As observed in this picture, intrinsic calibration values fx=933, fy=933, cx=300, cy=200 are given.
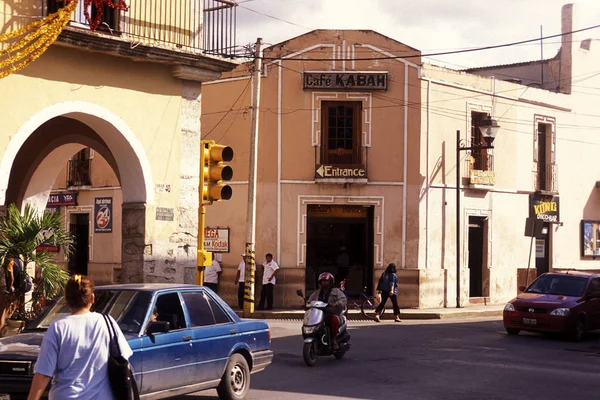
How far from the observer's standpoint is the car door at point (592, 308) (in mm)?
21156

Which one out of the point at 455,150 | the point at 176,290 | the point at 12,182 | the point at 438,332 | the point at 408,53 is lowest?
the point at 438,332

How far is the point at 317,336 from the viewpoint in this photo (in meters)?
15.4

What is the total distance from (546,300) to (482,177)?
38.5 ft

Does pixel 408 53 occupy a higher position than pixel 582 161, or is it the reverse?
pixel 408 53

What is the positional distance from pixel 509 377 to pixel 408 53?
1801cm

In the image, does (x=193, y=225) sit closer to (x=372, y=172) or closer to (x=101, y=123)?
(x=101, y=123)

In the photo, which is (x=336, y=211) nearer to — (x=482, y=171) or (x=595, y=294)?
(x=482, y=171)

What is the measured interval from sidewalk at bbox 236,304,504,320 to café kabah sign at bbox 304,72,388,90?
23.6 ft

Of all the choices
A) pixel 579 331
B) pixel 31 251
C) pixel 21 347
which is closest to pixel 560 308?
pixel 579 331

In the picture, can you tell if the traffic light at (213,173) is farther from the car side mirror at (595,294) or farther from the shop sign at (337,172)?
the shop sign at (337,172)

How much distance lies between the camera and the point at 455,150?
3175 cm

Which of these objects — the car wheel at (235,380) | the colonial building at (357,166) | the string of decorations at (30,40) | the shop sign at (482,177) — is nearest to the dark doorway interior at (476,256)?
the colonial building at (357,166)

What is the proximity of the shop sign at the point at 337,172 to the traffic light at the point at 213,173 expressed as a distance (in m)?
15.7

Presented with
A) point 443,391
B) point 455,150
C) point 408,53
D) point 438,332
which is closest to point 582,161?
point 455,150
